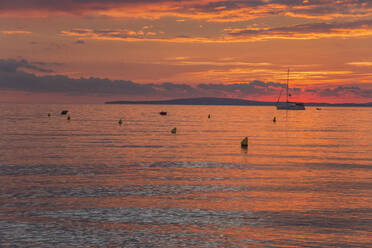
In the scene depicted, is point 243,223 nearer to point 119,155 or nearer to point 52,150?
point 119,155

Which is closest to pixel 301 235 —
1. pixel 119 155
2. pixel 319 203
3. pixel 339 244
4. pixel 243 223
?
pixel 339 244

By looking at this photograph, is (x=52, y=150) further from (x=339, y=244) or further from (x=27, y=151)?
(x=339, y=244)

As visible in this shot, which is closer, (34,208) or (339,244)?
(339,244)

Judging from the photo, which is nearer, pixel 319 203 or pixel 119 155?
pixel 319 203

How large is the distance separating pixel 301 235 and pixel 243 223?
241 centimetres

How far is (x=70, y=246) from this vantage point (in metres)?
14.2

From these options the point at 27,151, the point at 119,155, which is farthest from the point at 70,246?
the point at 27,151

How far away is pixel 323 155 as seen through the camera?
42562 mm

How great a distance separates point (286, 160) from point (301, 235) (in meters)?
22.8

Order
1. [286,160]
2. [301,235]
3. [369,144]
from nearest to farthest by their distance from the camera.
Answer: [301,235]
[286,160]
[369,144]

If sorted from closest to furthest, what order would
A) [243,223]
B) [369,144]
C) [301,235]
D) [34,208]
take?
[301,235] → [243,223] → [34,208] → [369,144]

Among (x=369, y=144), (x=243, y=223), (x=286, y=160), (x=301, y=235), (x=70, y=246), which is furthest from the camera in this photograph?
(x=369, y=144)

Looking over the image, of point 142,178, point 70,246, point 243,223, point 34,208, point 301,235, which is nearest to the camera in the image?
point 70,246

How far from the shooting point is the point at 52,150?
43.7 meters
